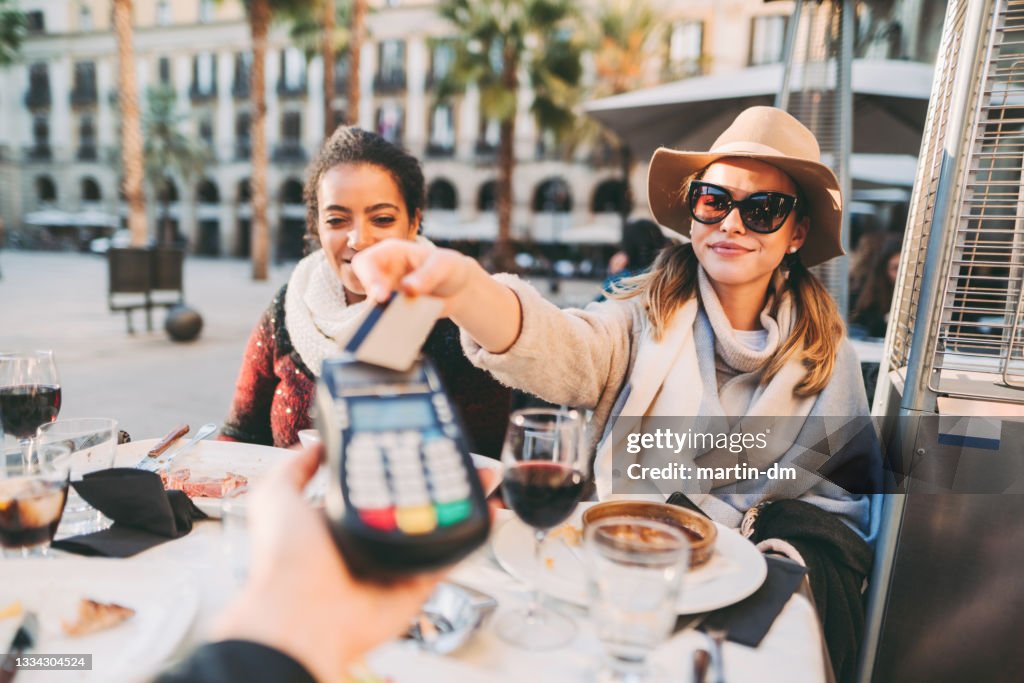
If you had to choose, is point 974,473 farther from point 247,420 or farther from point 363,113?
point 363,113

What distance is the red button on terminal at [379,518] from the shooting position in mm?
719

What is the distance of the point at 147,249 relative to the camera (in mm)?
8641

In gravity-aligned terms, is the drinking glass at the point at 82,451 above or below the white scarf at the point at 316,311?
below

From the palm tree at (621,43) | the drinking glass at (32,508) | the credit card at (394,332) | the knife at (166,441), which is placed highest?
the palm tree at (621,43)

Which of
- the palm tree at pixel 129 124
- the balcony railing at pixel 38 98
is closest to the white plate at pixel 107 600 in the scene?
the palm tree at pixel 129 124

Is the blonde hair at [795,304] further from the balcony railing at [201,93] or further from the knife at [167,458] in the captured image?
the balcony railing at [201,93]

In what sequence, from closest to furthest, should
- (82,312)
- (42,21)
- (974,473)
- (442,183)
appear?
1. (974,473)
2. (82,312)
3. (442,183)
4. (42,21)

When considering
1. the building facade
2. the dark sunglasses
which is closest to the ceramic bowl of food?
the dark sunglasses

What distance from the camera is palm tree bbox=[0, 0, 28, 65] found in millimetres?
15344

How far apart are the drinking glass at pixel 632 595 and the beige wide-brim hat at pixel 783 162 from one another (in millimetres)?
1453

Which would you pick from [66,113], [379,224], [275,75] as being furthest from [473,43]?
[66,113]

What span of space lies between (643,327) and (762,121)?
2.40ft

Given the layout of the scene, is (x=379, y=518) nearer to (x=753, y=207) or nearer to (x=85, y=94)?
(x=753, y=207)

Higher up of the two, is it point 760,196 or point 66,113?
point 66,113
